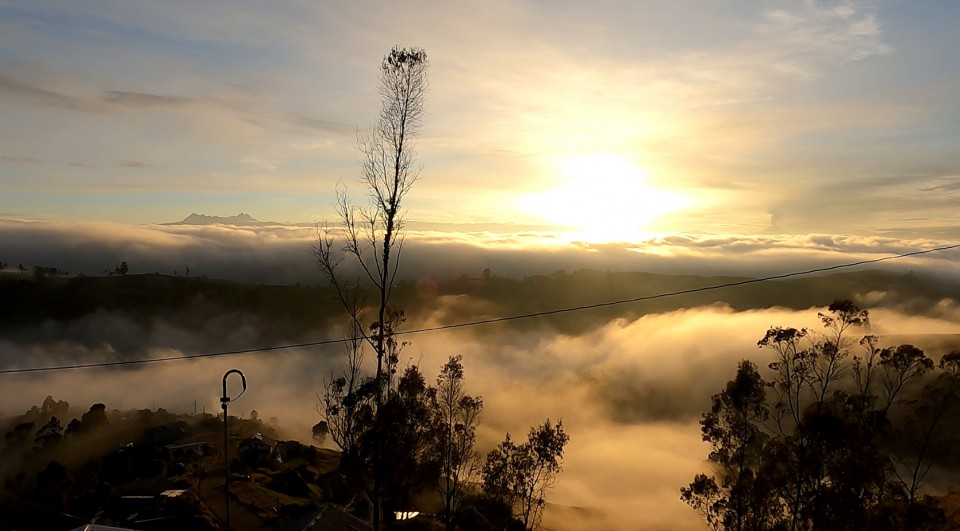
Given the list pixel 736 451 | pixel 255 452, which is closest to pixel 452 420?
pixel 736 451

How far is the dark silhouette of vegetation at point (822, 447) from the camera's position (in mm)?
34125

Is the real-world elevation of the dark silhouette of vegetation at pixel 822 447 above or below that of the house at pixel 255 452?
above

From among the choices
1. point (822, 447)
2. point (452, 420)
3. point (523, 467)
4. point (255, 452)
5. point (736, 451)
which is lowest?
point (255, 452)

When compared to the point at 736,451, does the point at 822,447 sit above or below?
above

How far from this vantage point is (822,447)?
3600cm

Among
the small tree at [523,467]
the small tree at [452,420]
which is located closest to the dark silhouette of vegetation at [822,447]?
the small tree at [523,467]

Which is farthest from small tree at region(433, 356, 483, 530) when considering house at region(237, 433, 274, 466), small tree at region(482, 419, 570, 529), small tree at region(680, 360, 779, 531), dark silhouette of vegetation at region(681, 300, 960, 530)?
house at region(237, 433, 274, 466)

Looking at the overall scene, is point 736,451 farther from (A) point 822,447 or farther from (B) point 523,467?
(B) point 523,467

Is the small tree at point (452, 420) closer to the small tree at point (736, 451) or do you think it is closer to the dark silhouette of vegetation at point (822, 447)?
the small tree at point (736, 451)

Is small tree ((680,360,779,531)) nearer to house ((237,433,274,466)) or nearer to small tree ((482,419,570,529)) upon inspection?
small tree ((482,419,570,529))

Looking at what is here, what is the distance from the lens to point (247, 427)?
129375mm

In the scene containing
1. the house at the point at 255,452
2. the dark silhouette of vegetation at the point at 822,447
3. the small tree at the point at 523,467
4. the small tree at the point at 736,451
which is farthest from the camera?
the house at the point at 255,452

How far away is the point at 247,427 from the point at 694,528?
90.1 meters

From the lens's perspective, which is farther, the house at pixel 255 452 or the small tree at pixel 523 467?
the house at pixel 255 452
